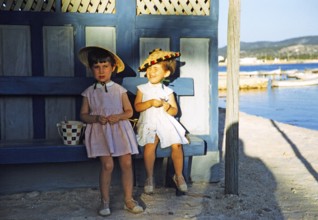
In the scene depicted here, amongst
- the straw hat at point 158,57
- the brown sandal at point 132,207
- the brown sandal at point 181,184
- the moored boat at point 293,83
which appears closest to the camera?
the brown sandal at point 132,207

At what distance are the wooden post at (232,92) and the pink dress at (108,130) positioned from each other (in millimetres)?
1000

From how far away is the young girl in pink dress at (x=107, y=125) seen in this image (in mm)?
4391

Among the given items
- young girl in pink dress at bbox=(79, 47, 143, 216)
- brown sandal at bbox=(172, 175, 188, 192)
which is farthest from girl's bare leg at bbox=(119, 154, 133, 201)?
brown sandal at bbox=(172, 175, 188, 192)

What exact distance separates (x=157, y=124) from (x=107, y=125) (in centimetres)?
63

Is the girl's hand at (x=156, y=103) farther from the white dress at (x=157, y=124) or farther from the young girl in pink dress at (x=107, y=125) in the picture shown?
the young girl in pink dress at (x=107, y=125)

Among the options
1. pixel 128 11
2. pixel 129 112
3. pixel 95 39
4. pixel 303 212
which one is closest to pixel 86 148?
pixel 129 112

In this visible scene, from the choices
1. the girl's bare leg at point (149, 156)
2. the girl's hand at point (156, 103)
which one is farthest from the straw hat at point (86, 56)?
the girl's bare leg at point (149, 156)

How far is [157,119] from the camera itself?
4.84m

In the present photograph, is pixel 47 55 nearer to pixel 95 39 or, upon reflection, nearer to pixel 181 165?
pixel 95 39

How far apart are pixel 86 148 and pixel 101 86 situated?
0.65m

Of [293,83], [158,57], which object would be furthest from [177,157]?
[293,83]

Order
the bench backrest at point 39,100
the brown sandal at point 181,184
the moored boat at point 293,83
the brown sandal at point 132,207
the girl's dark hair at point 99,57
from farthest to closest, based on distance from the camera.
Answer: the moored boat at point 293,83, the bench backrest at point 39,100, the brown sandal at point 181,184, the girl's dark hair at point 99,57, the brown sandal at point 132,207

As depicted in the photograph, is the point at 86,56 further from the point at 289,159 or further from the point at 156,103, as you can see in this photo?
the point at 289,159

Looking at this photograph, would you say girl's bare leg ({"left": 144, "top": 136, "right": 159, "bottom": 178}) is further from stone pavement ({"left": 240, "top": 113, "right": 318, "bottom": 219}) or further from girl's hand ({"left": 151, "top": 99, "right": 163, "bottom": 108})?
stone pavement ({"left": 240, "top": 113, "right": 318, "bottom": 219})
